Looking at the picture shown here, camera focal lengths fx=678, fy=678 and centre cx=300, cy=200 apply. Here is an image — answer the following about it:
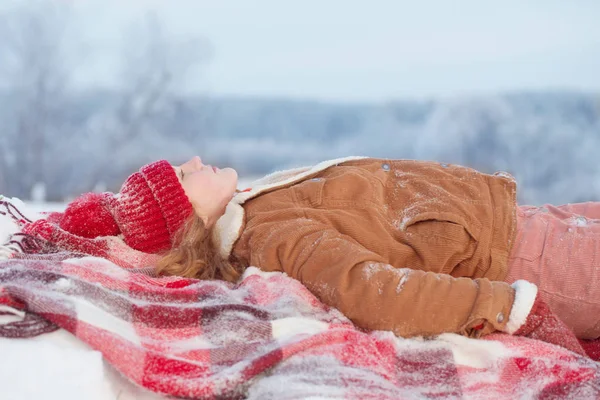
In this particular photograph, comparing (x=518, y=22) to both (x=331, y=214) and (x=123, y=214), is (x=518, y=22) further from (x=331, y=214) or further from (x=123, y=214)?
(x=123, y=214)

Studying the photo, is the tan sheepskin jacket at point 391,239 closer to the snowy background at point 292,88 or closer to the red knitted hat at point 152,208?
the red knitted hat at point 152,208

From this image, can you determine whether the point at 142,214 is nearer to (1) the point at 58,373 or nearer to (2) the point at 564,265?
(1) the point at 58,373

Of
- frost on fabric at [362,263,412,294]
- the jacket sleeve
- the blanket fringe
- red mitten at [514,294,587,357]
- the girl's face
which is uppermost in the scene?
the girl's face

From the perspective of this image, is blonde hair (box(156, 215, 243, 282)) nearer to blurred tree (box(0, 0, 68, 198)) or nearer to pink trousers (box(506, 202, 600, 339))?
pink trousers (box(506, 202, 600, 339))

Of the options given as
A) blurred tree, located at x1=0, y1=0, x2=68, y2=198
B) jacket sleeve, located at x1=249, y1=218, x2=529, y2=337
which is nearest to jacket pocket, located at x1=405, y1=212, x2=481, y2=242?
jacket sleeve, located at x1=249, y1=218, x2=529, y2=337

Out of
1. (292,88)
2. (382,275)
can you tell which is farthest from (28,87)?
(382,275)

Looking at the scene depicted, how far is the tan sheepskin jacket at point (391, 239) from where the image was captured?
3.69 ft

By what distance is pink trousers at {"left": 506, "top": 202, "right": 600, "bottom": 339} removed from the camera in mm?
1275

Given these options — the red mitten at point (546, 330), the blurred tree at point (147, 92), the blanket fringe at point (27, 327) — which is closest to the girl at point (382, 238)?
the red mitten at point (546, 330)

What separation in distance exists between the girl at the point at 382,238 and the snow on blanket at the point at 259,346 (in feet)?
0.15

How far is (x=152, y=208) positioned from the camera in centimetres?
136

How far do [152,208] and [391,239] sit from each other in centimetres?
48

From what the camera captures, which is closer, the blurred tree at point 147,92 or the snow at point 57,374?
the snow at point 57,374

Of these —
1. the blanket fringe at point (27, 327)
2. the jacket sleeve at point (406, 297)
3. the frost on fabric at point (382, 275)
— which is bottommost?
the jacket sleeve at point (406, 297)
